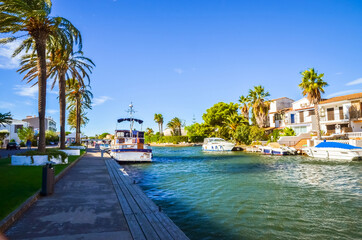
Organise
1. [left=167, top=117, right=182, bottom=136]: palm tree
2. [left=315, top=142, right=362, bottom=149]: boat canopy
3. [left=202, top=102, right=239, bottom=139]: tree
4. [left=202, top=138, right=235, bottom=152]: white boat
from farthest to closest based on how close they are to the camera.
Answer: [left=167, top=117, right=182, bottom=136]: palm tree → [left=202, top=102, right=239, bottom=139]: tree → [left=202, top=138, right=235, bottom=152]: white boat → [left=315, top=142, right=362, bottom=149]: boat canopy

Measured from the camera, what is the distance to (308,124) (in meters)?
45.9

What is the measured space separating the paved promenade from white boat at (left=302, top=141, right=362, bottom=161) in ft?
86.8

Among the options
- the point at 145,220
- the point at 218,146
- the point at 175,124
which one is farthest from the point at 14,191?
the point at 175,124

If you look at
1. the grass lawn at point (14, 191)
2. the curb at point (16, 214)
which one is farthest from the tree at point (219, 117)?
the curb at point (16, 214)

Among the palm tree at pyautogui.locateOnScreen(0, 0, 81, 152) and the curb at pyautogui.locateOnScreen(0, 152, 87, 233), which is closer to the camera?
the curb at pyautogui.locateOnScreen(0, 152, 87, 233)

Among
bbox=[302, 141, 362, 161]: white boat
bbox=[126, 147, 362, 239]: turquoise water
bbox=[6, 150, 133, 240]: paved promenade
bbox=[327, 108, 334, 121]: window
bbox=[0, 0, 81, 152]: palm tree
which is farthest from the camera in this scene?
bbox=[327, 108, 334, 121]: window

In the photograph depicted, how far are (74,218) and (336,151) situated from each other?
A: 2907 cm

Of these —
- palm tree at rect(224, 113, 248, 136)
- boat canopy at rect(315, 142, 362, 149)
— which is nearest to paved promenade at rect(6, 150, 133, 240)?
boat canopy at rect(315, 142, 362, 149)

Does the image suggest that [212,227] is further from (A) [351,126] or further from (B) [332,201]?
(A) [351,126]

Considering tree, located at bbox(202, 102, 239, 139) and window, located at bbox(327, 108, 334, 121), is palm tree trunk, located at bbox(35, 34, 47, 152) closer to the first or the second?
window, located at bbox(327, 108, 334, 121)

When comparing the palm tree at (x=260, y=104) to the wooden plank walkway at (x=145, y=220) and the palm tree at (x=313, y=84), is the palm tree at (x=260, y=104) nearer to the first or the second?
the palm tree at (x=313, y=84)

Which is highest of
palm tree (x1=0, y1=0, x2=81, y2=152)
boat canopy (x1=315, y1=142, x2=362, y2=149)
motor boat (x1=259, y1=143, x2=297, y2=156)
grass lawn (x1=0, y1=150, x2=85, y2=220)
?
palm tree (x1=0, y1=0, x2=81, y2=152)

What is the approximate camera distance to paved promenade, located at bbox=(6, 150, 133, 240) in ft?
15.8

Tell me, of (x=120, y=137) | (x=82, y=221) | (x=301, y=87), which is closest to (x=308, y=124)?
(x=301, y=87)
